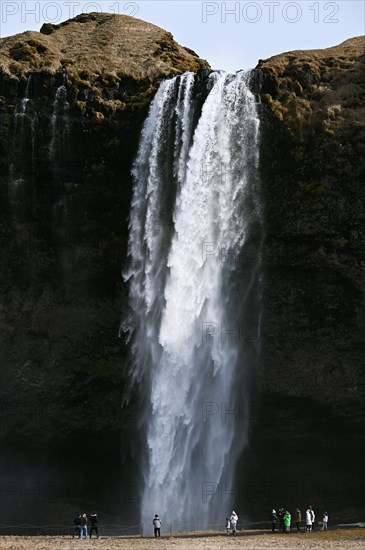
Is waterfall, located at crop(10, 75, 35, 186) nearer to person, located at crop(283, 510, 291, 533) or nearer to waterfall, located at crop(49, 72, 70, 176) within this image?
waterfall, located at crop(49, 72, 70, 176)

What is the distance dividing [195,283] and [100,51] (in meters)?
14.3

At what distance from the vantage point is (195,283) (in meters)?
52.4

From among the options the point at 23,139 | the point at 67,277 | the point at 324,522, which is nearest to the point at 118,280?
the point at 67,277

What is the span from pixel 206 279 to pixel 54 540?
49.0 feet

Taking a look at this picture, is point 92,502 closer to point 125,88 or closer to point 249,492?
point 249,492

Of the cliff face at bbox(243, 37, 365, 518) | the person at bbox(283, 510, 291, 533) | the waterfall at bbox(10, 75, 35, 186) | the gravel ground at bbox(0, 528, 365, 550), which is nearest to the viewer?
the gravel ground at bbox(0, 528, 365, 550)

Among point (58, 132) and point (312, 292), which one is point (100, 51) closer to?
point (58, 132)

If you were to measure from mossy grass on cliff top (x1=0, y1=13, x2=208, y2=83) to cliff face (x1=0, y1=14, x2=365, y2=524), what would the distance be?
21cm

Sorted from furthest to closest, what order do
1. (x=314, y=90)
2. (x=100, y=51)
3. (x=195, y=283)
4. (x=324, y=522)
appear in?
(x=100, y=51) → (x=314, y=90) → (x=195, y=283) → (x=324, y=522)

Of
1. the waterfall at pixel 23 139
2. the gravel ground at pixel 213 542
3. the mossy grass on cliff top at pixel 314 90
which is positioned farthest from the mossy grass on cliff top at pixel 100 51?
the gravel ground at pixel 213 542

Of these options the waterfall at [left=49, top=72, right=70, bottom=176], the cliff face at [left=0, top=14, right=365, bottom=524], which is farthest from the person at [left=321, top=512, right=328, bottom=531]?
the waterfall at [left=49, top=72, right=70, bottom=176]

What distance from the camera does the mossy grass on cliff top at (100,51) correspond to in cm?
5588

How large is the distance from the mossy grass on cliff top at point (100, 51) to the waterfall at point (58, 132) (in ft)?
5.88

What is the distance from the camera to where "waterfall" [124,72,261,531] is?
51312 mm
